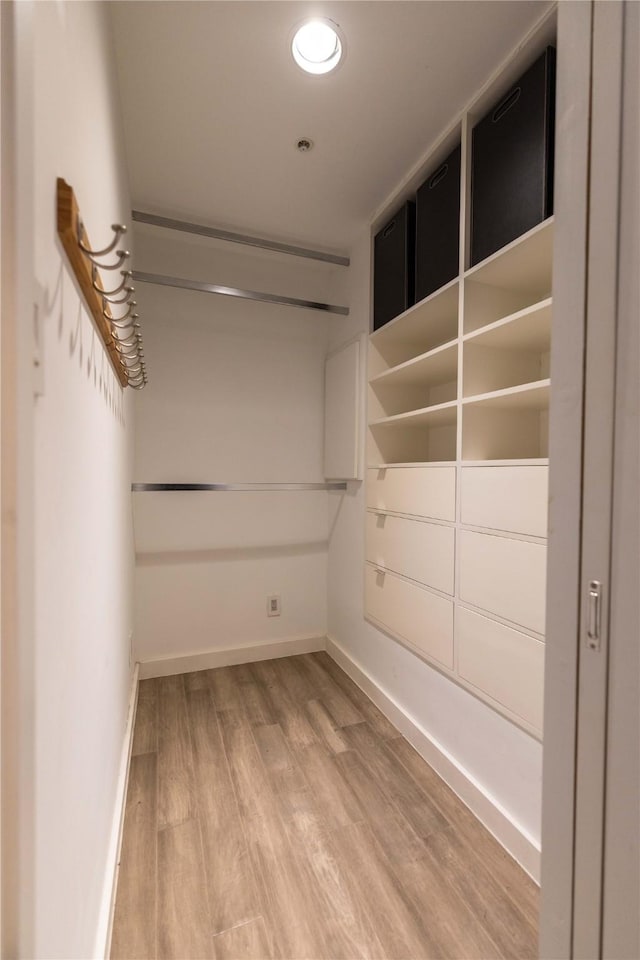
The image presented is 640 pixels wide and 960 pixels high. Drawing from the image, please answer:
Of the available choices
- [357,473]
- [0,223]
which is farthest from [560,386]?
[357,473]

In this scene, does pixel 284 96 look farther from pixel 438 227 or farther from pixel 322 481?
pixel 322 481

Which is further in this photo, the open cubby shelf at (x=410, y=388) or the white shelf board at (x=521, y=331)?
the open cubby shelf at (x=410, y=388)

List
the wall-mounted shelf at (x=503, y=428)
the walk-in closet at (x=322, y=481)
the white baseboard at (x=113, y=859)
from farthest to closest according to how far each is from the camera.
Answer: the wall-mounted shelf at (x=503, y=428) < the white baseboard at (x=113, y=859) < the walk-in closet at (x=322, y=481)

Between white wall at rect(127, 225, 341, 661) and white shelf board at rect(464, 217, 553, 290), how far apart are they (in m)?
1.27

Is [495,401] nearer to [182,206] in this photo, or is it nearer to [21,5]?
[21,5]

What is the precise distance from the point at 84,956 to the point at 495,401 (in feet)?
5.52

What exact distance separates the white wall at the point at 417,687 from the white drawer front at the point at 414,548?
17cm

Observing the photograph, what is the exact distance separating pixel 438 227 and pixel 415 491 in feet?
3.44

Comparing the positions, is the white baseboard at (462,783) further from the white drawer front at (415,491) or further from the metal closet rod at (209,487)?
the metal closet rod at (209,487)

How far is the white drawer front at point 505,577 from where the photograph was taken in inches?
48.0

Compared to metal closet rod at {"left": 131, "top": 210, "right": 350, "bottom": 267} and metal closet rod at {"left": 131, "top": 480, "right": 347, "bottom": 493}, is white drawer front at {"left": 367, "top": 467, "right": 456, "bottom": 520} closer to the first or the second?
metal closet rod at {"left": 131, "top": 480, "right": 347, "bottom": 493}

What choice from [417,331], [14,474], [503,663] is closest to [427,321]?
[417,331]

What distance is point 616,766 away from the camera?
0.50 metres

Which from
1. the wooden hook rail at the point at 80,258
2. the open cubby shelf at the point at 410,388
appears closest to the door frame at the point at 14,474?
the wooden hook rail at the point at 80,258
